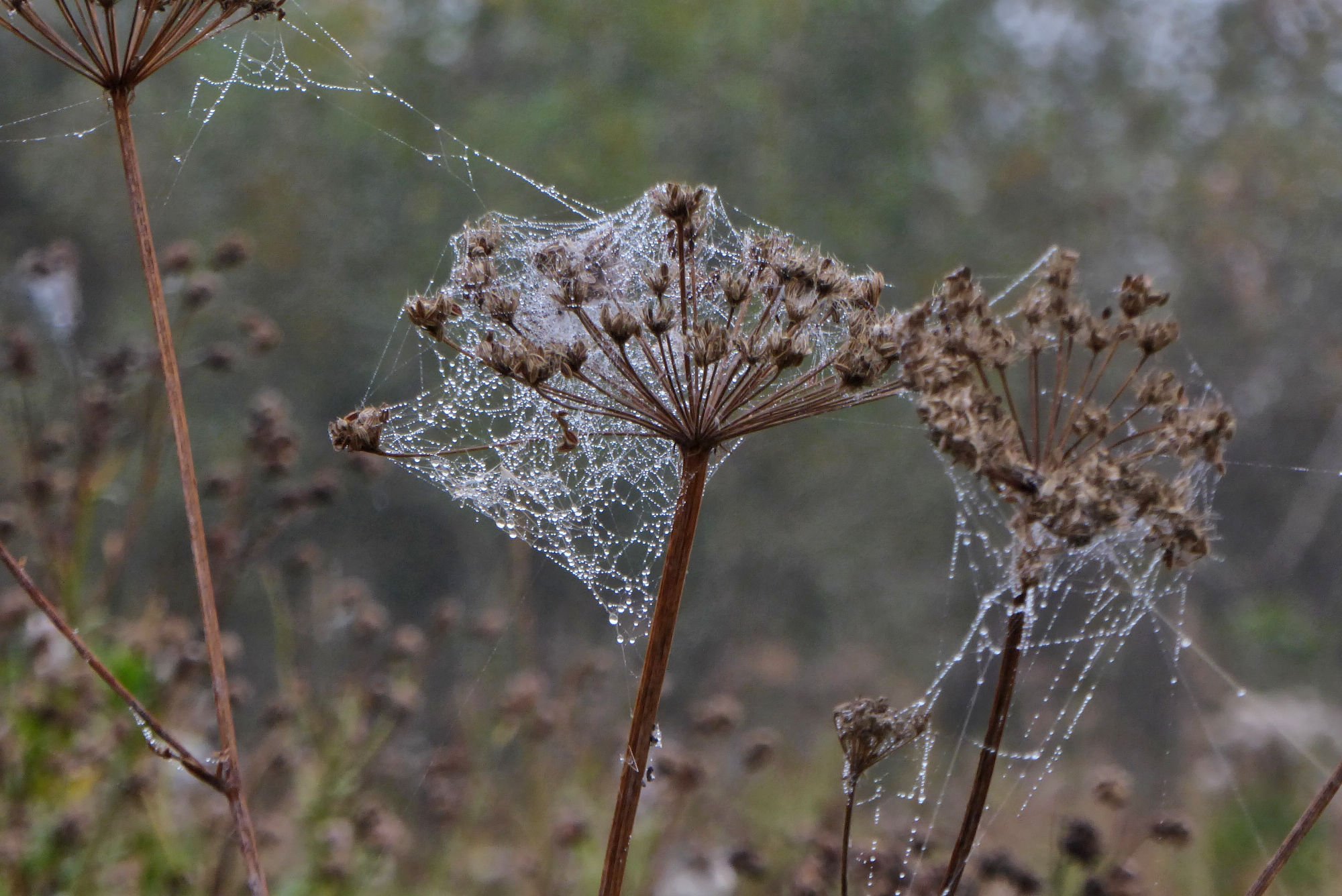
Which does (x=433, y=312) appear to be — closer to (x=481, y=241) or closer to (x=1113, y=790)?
(x=481, y=241)

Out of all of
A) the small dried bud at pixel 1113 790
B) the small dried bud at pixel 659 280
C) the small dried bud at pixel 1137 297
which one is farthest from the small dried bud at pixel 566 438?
the small dried bud at pixel 1113 790

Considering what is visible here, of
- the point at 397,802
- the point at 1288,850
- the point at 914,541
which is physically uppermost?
the point at 914,541

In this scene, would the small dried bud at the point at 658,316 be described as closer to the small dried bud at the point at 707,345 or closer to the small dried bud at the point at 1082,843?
the small dried bud at the point at 707,345

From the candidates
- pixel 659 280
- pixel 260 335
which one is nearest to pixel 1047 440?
pixel 659 280

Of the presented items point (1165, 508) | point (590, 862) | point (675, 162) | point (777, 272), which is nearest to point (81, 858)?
point (590, 862)

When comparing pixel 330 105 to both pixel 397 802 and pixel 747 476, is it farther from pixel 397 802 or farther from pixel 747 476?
pixel 397 802

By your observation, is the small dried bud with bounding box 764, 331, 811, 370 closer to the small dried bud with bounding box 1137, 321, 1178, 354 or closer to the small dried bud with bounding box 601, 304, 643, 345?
the small dried bud with bounding box 601, 304, 643, 345

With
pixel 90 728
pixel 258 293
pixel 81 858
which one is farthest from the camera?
pixel 258 293

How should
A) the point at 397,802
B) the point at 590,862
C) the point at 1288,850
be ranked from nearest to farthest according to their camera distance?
1. the point at 1288,850
2. the point at 590,862
3. the point at 397,802

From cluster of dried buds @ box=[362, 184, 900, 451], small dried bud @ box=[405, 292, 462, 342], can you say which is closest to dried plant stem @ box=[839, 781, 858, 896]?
cluster of dried buds @ box=[362, 184, 900, 451]
